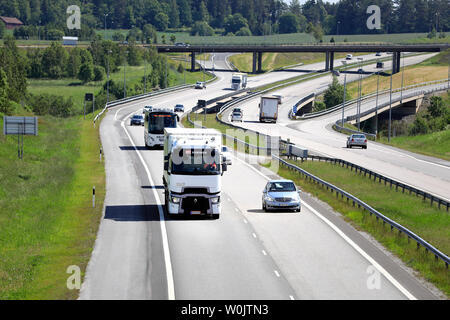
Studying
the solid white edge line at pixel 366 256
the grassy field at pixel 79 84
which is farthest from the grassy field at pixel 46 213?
the grassy field at pixel 79 84

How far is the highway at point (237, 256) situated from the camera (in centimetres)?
2278

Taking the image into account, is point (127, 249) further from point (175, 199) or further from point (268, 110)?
point (268, 110)

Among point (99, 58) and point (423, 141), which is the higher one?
point (99, 58)

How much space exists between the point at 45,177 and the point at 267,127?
5427 centimetres

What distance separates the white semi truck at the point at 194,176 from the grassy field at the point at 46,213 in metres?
4.07

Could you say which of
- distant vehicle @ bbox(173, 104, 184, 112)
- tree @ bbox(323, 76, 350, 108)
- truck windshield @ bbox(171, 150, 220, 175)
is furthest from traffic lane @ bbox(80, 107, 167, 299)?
tree @ bbox(323, 76, 350, 108)

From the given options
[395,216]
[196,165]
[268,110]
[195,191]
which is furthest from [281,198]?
[268,110]

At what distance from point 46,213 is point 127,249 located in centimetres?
1003

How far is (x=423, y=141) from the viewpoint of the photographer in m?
97.2

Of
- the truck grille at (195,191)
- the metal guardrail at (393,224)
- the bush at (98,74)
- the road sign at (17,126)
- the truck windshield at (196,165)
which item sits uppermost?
the bush at (98,74)

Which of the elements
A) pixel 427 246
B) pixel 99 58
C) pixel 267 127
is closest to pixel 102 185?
pixel 427 246

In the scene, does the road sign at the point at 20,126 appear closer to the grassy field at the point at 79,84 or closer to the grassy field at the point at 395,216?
the grassy field at the point at 395,216

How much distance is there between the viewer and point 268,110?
360 ft
